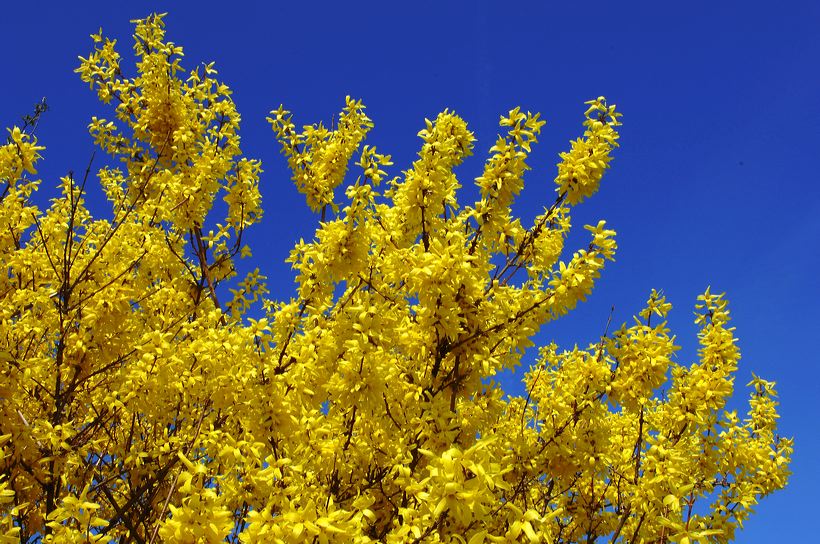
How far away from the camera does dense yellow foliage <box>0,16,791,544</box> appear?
13.1ft

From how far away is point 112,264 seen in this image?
5539 millimetres

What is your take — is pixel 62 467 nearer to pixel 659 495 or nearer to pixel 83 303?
pixel 83 303

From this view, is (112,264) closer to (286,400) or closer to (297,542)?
(286,400)

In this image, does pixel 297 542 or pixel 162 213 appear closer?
pixel 297 542

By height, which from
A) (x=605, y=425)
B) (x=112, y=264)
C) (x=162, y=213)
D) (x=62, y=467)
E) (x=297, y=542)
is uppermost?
(x=162, y=213)

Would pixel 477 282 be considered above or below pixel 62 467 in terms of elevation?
above

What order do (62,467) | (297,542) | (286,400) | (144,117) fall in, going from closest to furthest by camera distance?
(297,542) < (286,400) < (62,467) < (144,117)

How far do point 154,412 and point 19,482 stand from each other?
57.6 inches

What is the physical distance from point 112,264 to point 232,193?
1.36 m

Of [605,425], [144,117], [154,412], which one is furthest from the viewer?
[144,117]

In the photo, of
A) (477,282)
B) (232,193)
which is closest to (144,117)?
(232,193)

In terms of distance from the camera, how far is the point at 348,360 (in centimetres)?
395

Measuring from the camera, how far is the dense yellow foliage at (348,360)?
4008mm

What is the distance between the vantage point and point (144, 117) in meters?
6.47
